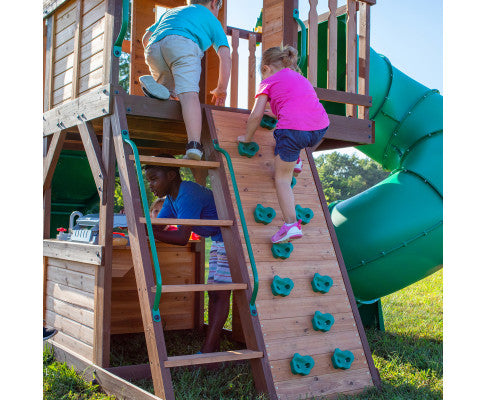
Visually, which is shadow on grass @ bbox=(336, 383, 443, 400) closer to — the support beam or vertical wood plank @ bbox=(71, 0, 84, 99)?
the support beam

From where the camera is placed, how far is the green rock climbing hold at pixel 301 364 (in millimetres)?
3844

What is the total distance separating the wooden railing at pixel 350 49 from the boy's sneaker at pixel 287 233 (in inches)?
66.9

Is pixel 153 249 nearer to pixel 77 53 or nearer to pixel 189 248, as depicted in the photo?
pixel 189 248

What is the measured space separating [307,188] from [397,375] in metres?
1.64

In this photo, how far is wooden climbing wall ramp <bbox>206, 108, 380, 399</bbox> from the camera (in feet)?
12.9

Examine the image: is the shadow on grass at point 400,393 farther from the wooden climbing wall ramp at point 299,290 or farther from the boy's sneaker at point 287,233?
the boy's sneaker at point 287,233

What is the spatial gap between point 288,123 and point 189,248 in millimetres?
2185

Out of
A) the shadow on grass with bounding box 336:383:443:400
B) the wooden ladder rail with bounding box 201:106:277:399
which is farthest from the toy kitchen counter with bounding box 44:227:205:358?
the shadow on grass with bounding box 336:383:443:400

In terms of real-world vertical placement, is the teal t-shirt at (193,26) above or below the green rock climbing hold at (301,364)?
above

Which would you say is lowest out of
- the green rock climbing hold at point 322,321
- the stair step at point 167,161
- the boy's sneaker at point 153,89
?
the green rock climbing hold at point 322,321

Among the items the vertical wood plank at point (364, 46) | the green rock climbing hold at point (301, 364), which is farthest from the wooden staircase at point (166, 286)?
the vertical wood plank at point (364, 46)

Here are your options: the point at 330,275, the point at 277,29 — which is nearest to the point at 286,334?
the point at 330,275

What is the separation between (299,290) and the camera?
13.8 ft

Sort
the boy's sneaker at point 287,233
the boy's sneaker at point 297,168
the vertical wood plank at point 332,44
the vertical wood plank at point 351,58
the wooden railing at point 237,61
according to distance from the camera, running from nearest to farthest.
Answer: the boy's sneaker at point 287,233, the boy's sneaker at point 297,168, the vertical wood plank at point 332,44, the vertical wood plank at point 351,58, the wooden railing at point 237,61
